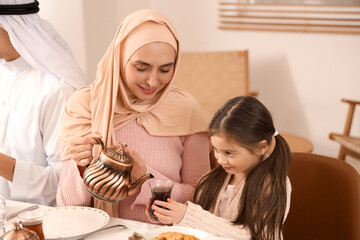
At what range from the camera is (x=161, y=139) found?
1934mm

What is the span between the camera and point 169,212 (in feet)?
5.14

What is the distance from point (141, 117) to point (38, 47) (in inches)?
27.1

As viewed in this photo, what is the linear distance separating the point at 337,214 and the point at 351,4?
9.85 feet

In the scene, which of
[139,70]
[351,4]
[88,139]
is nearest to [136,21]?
[139,70]

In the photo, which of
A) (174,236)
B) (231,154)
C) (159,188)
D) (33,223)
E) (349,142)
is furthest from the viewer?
(349,142)

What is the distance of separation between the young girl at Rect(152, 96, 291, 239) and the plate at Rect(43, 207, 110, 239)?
0.84ft

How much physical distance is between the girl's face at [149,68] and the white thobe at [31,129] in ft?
1.86

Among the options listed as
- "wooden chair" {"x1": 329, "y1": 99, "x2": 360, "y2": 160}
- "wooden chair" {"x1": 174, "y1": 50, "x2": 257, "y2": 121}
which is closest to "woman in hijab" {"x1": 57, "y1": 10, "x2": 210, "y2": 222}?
"wooden chair" {"x1": 329, "y1": 99, "x2": 360, "y2": 160}

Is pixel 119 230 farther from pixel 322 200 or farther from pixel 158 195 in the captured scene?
pixel 322 200

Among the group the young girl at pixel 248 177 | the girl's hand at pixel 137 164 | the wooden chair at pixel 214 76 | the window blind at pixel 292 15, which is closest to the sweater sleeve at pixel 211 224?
the young girl at pixel 248 177

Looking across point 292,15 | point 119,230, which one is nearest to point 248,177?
point 119,230

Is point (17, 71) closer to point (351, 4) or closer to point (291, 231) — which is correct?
point (291, 231)

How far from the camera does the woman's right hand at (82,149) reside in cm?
162

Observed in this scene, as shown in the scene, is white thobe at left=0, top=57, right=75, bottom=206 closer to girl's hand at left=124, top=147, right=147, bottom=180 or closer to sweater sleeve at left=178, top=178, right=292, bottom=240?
girl's hand at left=124, top=147, right=147, bottom=180
